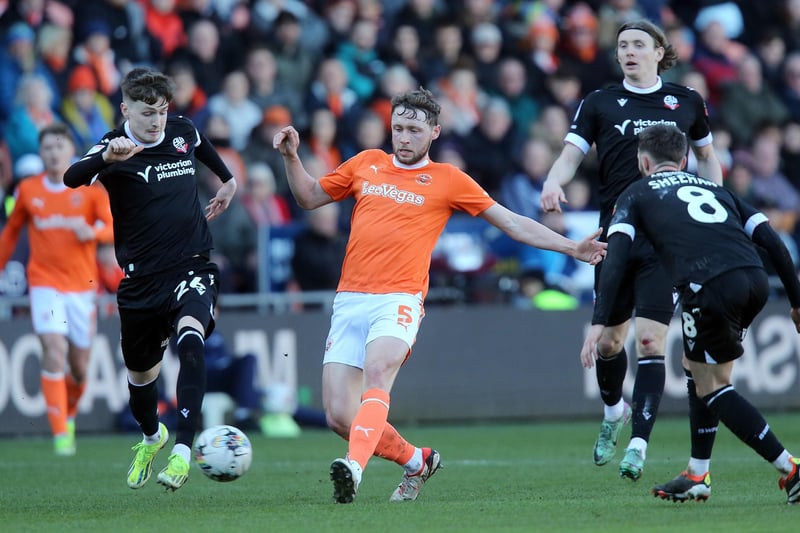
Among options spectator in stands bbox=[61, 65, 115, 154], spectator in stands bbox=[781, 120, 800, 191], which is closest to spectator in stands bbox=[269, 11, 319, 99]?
spectator in stands bbox=[61, 65, 115, 154]

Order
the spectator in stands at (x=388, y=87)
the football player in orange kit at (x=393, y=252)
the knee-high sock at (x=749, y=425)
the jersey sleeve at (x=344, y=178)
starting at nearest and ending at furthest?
1. the knee-high sock at (x=749, y=425)
2. the football player in orange kit at (x=393, y=252)
3. the jersey sleeve at (x=344, y=178)
4. the spectator in stands at (x=388, y=87)

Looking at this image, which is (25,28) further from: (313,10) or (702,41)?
(702,41)

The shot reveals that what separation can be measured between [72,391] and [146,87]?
513cm

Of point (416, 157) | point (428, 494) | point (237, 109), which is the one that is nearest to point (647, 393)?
point (428, 494)

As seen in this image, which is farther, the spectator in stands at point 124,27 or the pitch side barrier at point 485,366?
the spectator in stands at point 124,27

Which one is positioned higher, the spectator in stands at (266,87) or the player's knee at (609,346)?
the spectator in stands at (266,87)

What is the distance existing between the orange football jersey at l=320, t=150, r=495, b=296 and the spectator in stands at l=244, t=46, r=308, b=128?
28.6 feet

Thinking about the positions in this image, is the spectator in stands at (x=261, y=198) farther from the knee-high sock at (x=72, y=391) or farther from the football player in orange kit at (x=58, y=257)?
the knee-high sock at (x=72, y=391)

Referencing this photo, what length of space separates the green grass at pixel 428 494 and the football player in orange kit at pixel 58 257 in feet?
2.37

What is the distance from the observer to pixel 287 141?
27.9 feet

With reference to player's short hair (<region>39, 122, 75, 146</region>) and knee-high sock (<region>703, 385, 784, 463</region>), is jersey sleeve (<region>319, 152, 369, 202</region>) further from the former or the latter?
player's short hair (<region>39, 122, 75, 146</region>)

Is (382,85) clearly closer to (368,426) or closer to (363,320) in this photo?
(363,320)

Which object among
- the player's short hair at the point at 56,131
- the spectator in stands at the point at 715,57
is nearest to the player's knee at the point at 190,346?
the player's short hair at the point at 56,131

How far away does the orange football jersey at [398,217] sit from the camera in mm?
8242
